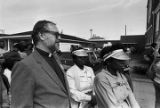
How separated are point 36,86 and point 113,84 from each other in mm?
1090

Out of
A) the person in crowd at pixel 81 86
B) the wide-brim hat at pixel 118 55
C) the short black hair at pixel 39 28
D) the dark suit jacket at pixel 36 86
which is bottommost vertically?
the person in crowd at pixel 81 86

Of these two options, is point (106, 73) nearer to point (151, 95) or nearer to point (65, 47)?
point (151, 95)

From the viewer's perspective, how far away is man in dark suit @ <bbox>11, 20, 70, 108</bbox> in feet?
6.63

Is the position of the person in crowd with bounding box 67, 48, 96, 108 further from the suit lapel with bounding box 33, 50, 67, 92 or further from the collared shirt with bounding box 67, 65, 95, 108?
the suit lapel with bounding box 33, 50, 67, 92

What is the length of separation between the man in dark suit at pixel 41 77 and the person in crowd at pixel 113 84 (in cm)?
62

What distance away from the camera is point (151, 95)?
876 cm

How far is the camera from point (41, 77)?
2104 millimetres

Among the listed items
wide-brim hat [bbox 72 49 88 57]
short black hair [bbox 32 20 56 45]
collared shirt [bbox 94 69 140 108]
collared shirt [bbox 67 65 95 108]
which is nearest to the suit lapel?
short black hair [bbox 32 20 56 45]

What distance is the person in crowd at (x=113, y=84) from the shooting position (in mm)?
2756

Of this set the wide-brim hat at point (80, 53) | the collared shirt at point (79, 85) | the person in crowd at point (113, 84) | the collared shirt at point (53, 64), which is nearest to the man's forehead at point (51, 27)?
the collared shirt at point (53, 64)

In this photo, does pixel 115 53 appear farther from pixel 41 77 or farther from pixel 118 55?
Result: pixel 41 77

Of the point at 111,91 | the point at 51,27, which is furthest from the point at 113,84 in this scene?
the point at 51,27

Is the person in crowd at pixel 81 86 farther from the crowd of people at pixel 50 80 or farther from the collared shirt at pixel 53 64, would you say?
the collared shirt at pixel 53 64

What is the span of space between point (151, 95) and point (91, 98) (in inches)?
222
